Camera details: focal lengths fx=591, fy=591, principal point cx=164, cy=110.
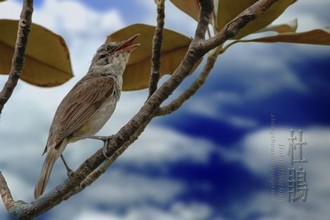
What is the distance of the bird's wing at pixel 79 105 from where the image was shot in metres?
0.96

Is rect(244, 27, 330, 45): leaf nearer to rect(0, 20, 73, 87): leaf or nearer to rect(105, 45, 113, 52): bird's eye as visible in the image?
rect(0, 20, 73, 87): leaf

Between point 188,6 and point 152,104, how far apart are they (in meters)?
0.25

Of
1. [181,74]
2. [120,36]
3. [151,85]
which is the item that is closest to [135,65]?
[120,36]

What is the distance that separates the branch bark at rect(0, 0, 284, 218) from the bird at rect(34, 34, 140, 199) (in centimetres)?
4

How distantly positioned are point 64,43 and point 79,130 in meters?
0.17

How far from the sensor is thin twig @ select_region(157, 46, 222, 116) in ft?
2.75

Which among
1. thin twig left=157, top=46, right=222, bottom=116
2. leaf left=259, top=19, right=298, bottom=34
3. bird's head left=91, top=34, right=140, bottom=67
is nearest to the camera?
thin twig left=157, top=46, right=222, bottom=116

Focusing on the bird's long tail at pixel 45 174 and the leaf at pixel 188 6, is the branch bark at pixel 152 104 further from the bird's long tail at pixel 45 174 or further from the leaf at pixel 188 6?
the leaf at pixel 188 6

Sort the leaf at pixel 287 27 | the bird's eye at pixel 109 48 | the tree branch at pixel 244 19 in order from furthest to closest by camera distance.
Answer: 1. the bird's eye at pixel 109 48
2. the leaf at pixel 287 27
3. the tree branch at pixel 244 19

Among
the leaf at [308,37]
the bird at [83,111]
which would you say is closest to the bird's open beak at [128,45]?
the bird at [83,111]

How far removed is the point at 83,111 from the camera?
1.03 metres

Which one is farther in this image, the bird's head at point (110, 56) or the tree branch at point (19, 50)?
the bird's head at point (110, 56)

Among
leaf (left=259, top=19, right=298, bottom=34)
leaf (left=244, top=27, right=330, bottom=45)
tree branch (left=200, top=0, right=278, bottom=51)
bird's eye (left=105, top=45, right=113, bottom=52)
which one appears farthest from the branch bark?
bird's eye (left=105, top=45, right=113, bottom=52)

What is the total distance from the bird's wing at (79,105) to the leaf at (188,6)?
26 centimetres
